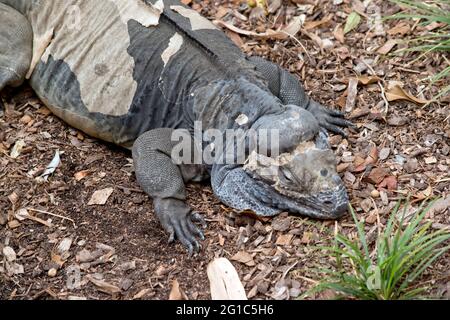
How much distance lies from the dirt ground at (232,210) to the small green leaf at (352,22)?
0.06 m

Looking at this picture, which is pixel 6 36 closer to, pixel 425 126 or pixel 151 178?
pixel 151 178

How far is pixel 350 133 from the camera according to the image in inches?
268

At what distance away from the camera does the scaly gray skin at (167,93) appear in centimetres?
603

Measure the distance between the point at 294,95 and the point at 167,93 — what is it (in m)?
1.17

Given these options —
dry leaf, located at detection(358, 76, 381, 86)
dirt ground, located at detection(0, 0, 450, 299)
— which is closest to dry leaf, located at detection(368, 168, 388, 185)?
dirt ground, located at detection(0, 0, 450, 299)

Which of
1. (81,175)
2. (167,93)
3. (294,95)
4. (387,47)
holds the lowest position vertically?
(81,175)

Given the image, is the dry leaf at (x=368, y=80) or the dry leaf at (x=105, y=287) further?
the dry leaf at (x=368, y=80)

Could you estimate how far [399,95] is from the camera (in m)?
6.89

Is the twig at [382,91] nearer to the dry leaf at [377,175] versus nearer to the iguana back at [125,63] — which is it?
the dry leaf at [377,175]

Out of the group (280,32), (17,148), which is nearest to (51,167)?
(17,148)

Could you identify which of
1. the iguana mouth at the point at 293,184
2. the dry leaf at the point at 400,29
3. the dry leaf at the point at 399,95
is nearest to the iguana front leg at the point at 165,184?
the iguana mouth at the point at 293,184

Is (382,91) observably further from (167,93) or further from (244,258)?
(244,258)

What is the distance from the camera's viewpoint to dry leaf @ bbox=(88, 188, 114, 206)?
21.2ft

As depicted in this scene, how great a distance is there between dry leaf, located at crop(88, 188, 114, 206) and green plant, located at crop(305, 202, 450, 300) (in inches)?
82.5
